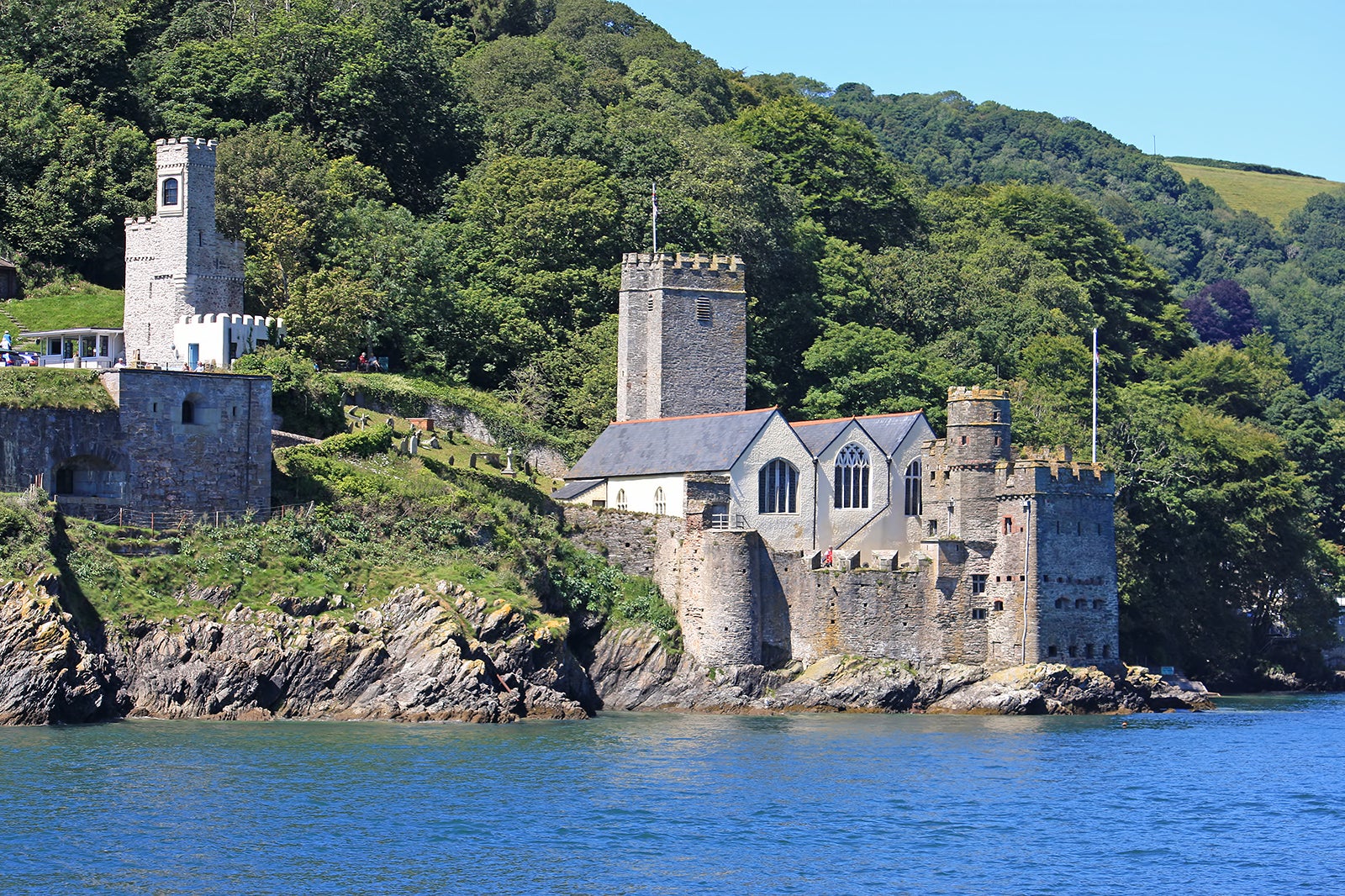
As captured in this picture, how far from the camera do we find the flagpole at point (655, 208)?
8219 cm

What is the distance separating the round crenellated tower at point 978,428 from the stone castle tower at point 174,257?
1019 inches

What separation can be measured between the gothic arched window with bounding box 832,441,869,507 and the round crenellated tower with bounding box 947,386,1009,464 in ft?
10.7

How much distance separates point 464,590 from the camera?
200 feet

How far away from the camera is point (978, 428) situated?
69.8 m

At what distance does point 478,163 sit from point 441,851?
57888mm

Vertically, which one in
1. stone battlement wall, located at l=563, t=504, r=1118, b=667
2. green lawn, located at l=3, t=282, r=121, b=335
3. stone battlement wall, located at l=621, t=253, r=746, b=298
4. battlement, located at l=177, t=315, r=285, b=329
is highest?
stone battlement wall, located at l=621, t=253, r=746, b=298

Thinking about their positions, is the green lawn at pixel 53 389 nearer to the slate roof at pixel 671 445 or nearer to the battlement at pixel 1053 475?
the slate roof at pixel 671 445

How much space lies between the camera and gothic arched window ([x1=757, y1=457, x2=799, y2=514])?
231ft

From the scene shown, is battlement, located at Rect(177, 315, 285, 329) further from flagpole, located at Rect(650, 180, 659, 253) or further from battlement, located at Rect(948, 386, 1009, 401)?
battlement, located at Rect(948, 386, 1009, 401)

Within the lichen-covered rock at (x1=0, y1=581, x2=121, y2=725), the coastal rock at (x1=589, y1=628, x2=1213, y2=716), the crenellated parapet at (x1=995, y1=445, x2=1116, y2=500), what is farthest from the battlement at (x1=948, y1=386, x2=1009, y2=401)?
the lichen-covered rock at (x1=0, y1=581, x2=121, y2=725)

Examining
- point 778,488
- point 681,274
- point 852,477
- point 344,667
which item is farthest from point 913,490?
point 344,667

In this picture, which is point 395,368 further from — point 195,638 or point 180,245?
point 195,638

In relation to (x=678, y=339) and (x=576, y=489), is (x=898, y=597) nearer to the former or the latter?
(x=576, y=489)

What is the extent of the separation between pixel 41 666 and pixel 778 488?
26.7 meters
